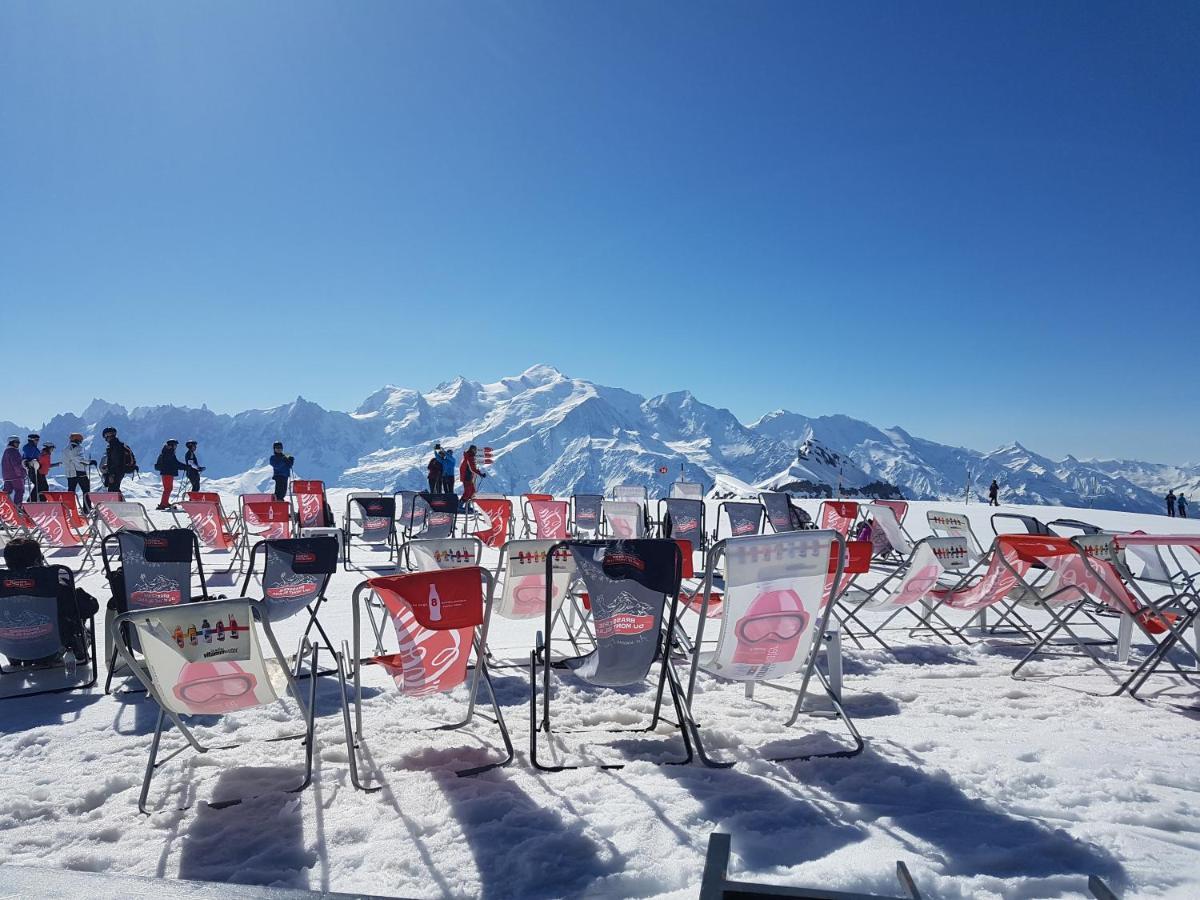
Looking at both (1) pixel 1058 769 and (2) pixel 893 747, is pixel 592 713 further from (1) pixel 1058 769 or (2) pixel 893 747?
(1) pixel 1058 769

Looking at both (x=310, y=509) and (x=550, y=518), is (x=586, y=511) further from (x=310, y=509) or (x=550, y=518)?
(x=310, y=509)

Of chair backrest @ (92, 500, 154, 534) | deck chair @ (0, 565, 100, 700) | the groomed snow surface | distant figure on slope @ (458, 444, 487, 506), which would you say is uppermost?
distant figure on slope @ (458, 444, 487, 506)

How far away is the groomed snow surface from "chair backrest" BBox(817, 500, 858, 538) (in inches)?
233

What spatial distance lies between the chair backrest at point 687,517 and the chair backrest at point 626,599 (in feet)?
22.1

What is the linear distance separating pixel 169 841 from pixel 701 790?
217cm

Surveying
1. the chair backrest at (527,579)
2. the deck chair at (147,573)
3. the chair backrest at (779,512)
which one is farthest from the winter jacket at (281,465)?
the chair backrest at (527,579)

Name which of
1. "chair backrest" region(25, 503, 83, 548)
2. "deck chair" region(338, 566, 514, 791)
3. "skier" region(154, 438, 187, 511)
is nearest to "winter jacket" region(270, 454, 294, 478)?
"skier" region(154, 438, 187, 511)

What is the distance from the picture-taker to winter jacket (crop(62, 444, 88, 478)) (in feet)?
46.0

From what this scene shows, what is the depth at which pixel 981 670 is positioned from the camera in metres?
5.06

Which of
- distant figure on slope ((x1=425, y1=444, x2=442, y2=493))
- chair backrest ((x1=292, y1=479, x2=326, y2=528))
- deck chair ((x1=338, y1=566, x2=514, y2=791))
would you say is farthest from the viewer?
distant figure on slope ((x1=425, y1=444, x2=442, y2=493))

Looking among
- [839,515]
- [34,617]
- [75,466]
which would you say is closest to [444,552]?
[34,617]

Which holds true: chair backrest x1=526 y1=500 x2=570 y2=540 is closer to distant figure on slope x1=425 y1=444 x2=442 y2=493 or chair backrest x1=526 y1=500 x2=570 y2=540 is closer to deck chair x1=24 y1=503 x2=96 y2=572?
deck chair x1=24 y1=503 x2=96 y2=572

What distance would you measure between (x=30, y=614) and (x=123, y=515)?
4986 millimetres

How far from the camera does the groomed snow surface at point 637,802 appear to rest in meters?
2.55
